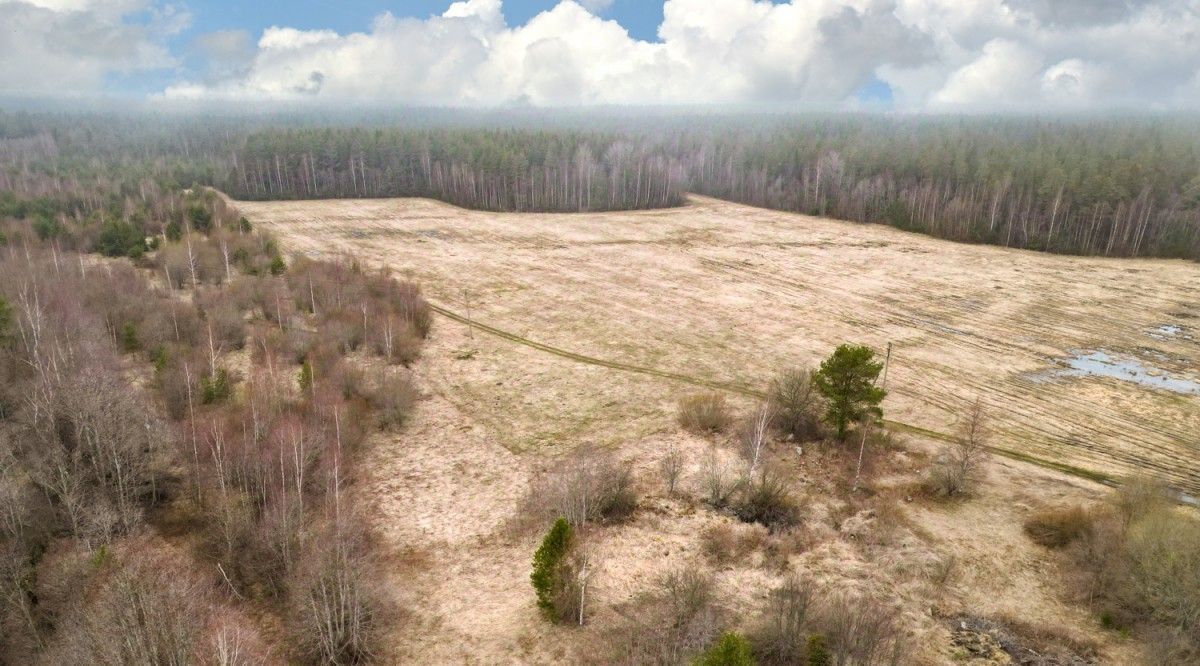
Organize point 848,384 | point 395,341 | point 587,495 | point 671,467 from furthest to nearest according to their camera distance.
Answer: point 395,341 < point 848,384 < point 671,467 < point 587,495

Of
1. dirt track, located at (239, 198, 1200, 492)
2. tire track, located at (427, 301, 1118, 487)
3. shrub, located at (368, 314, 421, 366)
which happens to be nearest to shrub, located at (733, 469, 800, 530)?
dirt track, located at (239, 198, 1200, 492)

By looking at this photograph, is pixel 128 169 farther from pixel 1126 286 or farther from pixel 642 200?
pixel 1126 286

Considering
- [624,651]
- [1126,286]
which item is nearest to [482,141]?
[1126,286]

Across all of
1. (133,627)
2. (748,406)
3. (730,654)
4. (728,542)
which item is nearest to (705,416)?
(748,406)

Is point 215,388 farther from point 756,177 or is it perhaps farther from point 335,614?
point 756,177

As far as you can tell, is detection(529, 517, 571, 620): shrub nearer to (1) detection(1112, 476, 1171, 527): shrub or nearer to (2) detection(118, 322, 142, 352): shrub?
(1) detection(1112, 476, 1171, 527): shrub
